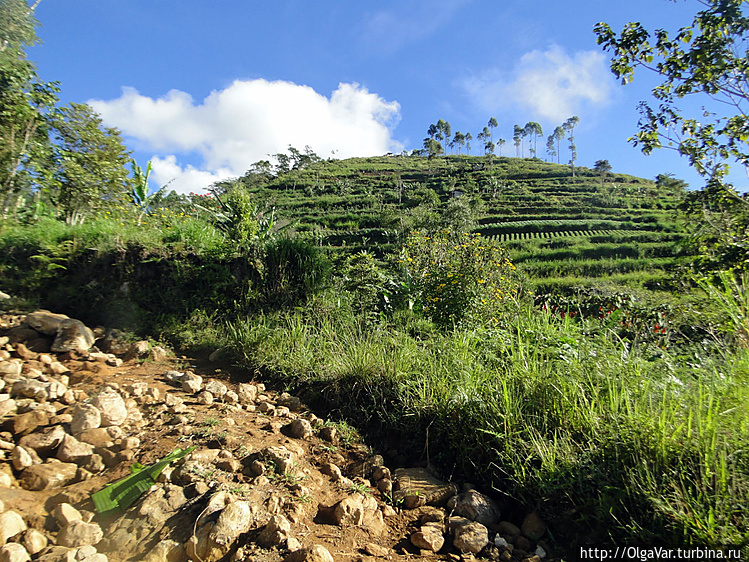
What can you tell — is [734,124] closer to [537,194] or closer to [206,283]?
[206,283]

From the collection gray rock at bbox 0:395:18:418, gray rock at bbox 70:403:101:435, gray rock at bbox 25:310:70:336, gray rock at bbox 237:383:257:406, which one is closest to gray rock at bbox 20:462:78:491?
gray rock at bbox 70:403:101:435

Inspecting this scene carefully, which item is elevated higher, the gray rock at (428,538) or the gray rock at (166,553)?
the gray rock at (166,553)

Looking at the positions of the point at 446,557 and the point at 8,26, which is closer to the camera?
the point at 446,557

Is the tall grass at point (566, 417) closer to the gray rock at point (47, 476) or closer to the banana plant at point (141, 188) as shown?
the gray rock at point (47, 476)

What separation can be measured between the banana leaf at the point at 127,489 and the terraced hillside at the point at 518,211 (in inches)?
928

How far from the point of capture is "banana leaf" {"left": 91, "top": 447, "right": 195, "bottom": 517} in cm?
181

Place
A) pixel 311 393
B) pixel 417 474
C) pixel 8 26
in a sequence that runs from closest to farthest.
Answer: pixel 417 474, pixel 311 393, pixel 8 26

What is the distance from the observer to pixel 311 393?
342cm

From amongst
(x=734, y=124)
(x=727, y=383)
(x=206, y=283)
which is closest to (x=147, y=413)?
(x=206, y=283)

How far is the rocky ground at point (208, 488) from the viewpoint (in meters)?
1.68

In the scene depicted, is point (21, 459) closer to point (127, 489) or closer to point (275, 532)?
point (127, 489)

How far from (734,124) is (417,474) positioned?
6.38 metres

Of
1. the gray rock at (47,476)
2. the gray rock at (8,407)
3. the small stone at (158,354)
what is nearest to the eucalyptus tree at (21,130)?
the small stone at (158,354)

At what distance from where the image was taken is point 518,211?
51469mm
